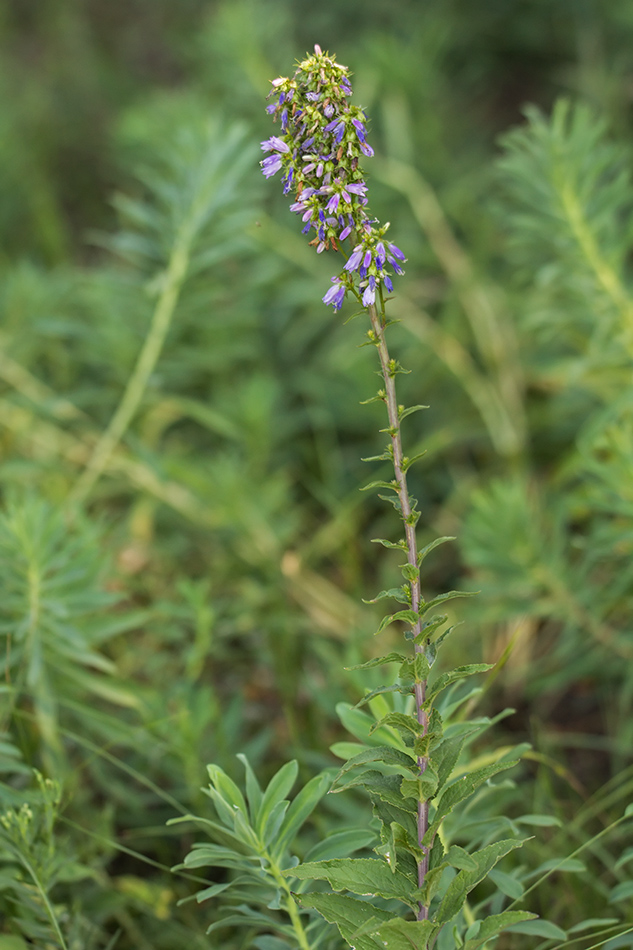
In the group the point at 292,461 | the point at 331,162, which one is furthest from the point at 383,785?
the point at 292,461

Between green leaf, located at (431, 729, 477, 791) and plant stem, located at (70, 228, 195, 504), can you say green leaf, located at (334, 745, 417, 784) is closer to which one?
green leaf, located at (431, 729, 477, 791)

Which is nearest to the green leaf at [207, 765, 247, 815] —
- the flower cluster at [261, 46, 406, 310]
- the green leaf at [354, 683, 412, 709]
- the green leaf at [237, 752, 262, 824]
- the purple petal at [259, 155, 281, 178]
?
the green leaf at [237, 752, 262, 824]

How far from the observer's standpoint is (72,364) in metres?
3.08

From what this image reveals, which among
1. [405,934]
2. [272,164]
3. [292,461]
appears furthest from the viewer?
[292,461]

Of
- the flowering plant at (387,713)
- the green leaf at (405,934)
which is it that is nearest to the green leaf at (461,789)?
the flowering plant at (387,713)

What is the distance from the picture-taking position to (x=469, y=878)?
1149 mm

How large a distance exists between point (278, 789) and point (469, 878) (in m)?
0.33

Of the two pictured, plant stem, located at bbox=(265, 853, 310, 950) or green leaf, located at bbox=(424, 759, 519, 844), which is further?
plant stem, located at bbox=(265, 853, 310, 950)

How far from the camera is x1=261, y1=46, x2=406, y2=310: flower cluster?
3.68 feet

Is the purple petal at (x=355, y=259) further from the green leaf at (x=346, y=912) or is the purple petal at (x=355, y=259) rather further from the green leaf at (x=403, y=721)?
the green leaf at (x=346, y=912)

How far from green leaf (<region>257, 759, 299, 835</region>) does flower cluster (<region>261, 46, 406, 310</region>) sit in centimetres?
74

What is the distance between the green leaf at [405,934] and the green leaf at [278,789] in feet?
0.84

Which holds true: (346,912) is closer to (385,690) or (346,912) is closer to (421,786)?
(421,786)

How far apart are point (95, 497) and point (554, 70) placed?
10.1 ft
